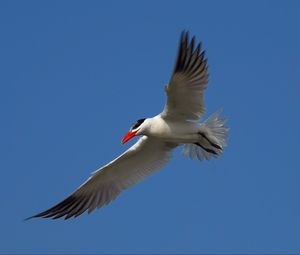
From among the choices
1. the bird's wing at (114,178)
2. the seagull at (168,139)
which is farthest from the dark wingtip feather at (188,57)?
the bird's wing at (114,178)

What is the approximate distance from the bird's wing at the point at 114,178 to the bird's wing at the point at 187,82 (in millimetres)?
1218

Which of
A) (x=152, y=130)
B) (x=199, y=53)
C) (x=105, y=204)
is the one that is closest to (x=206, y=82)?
(x=199, y=53)

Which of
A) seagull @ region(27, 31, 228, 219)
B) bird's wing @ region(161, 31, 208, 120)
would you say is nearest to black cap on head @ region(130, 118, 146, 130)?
seagull @ region(27, 31, 228, 219)

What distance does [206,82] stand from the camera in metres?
10.4

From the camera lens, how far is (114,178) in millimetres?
11977

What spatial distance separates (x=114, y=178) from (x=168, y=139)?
149 centimetres

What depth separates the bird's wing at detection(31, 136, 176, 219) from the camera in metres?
11.8

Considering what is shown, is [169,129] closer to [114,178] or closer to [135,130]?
[135,130]

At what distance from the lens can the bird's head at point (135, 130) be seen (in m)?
11.0

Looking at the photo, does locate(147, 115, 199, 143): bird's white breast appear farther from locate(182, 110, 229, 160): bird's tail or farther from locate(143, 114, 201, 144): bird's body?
locate(182, 110, 229, 160): bird's tail

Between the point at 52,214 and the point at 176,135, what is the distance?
265cm

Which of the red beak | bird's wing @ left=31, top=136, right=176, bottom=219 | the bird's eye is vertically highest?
the bird's eye

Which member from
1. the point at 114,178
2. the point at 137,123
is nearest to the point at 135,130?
the point at 137,123

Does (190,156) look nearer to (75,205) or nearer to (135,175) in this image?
(135,175)
